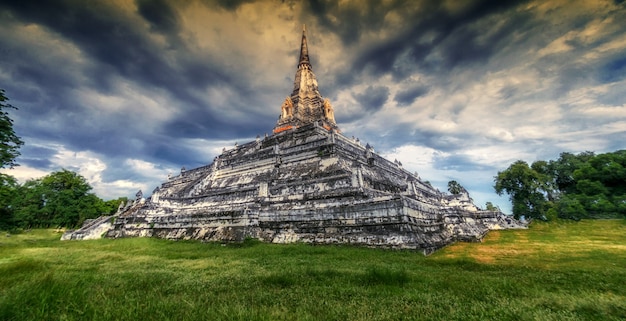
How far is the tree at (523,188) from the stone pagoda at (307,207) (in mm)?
5550

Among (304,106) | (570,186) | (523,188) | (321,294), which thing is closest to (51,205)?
(304,106)

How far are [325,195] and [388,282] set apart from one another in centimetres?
1028

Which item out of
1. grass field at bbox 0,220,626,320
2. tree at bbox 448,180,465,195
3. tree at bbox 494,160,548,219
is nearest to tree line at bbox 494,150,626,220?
tree at bbox 494,160,548,219

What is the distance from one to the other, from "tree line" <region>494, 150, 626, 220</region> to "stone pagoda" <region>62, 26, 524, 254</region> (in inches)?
209

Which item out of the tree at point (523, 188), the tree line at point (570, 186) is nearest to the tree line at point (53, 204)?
the tree line at point (570, 186)

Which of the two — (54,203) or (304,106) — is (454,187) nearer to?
(304,106)

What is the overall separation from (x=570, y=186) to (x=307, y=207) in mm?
31409

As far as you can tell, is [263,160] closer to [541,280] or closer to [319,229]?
[319,229]

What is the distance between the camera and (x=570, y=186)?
27359 mm

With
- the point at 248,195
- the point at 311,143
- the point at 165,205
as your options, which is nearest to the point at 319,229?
the point at 248,195

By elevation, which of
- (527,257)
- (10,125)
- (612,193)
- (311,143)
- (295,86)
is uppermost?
(295,86)

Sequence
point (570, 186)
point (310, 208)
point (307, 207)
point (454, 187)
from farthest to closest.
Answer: point (454, 187) < point (570, 186) < point (307, 207) < point (310, 208)

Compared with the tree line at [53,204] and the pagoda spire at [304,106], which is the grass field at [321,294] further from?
the tree line at [53,204]

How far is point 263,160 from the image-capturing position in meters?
25.9
